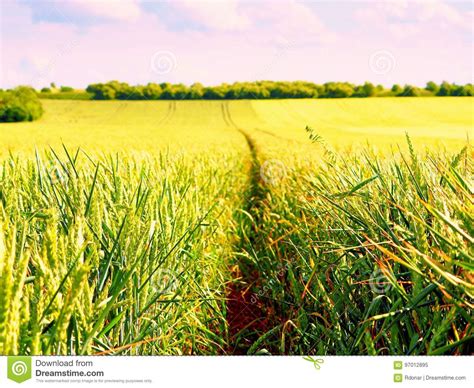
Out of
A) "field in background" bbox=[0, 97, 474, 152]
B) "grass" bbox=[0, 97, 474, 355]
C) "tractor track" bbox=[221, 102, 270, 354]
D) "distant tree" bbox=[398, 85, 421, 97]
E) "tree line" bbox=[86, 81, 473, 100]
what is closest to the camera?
"grass" bbox=[0, 97, 474, 355]

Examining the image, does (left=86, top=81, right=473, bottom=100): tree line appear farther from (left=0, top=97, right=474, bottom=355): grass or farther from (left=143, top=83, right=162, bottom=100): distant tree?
(left=0, top=97, right=474, bottom=355): grass

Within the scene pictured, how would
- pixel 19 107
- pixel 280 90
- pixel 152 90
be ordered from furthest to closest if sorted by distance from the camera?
pixel 152 90 → pixel 280 90 → pixel 19 107

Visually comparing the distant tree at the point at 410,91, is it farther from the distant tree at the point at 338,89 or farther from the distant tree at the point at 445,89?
the distant tree at the point at 338,89

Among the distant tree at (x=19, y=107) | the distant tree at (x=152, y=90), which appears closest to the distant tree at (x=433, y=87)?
the distant tree at (x=152, y=90)

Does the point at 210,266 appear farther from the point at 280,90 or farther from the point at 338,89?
the point at 338,89

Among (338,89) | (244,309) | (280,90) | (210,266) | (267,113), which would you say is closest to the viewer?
(210,266)

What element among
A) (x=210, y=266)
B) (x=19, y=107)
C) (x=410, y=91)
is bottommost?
(x=210, y=266)

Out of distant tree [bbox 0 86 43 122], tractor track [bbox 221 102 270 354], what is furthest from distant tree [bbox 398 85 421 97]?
tractor track [bbox 221 102 270 354]

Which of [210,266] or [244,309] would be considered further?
[244,309]

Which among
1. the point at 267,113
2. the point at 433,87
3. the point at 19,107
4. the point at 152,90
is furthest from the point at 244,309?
the point at 433,87

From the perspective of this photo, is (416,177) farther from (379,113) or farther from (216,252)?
(379,113)

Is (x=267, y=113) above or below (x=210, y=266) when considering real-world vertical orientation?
above
